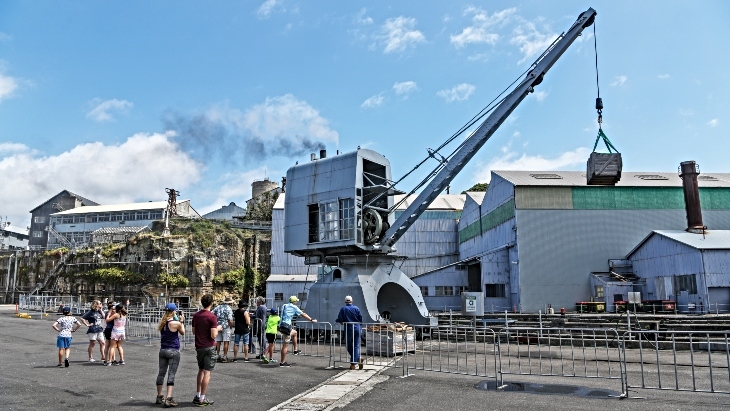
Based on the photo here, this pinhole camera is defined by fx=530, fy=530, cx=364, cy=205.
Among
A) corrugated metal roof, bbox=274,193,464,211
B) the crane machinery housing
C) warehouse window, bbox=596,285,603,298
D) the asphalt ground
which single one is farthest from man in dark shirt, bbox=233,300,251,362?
corrugated metal roof, bbox=274,193,464,211

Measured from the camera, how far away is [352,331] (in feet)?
41.2

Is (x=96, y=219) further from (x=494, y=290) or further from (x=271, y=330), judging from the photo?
(x=271, y=330)

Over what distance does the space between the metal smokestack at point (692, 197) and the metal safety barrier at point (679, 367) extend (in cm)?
2047

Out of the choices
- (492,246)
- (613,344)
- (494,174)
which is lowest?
(613,344)

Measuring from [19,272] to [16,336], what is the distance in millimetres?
54193

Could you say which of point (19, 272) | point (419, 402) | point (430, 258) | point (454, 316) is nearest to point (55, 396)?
point (419, 402)

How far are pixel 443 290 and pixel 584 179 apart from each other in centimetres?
1382

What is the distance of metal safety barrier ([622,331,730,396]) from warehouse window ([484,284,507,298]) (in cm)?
1974

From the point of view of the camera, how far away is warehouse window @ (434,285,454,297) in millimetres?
43094

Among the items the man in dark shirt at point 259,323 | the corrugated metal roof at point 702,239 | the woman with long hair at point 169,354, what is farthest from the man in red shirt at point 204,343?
the corrugated metal roof at point 702,239

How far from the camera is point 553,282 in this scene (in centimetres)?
3525

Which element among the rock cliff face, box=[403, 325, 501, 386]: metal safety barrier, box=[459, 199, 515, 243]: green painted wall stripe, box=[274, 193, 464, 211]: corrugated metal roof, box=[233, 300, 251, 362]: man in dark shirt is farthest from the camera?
the rock cliff face

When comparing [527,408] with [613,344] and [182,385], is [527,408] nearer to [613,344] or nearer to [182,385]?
[182,385]

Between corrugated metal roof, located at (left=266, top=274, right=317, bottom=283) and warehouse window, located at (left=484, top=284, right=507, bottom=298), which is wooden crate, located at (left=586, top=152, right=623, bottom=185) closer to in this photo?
warehouse window, located at (left=484, top=284, right=507, bottom=298)
